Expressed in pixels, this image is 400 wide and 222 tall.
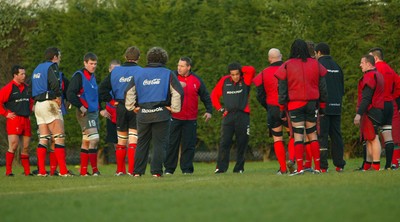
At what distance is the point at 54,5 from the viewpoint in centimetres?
2522

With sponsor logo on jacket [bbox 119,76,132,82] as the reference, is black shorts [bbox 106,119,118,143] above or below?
below

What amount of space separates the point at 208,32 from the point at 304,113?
9.50m

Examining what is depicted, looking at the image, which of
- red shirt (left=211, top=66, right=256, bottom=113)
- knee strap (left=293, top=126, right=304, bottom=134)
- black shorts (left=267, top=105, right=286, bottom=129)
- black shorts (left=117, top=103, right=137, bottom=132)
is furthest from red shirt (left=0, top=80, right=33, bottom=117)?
knee strap (left=293, top=126, right=304, bottom=134)

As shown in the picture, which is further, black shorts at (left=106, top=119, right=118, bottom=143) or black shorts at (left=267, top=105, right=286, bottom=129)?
black shorts at (left=106, top=119, right=118, bottom=143)

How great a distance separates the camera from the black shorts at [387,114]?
1583 centimetres

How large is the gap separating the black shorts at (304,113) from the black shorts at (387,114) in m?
2.30

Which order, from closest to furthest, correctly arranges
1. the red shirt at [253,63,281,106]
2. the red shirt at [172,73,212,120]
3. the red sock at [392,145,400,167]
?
the red shirt at [253,63,281,106], the red sock at [392,145,400,167], the red shirt at [172,73,212,120]

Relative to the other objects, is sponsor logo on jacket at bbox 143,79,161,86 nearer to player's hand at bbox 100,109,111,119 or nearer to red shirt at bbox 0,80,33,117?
player's hand at bbox 100,109,111,119

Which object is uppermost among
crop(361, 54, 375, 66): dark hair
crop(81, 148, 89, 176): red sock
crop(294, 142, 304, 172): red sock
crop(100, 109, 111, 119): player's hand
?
crop(361, 54, 375, 66): dark hair

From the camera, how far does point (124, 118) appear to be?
16250 mm

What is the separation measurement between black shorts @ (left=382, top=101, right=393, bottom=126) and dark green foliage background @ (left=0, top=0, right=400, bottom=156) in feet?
18.5

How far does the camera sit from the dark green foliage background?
2188 centimetres

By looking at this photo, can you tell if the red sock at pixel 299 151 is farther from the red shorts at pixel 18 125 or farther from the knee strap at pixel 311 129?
the red shorts at pixel 18 125

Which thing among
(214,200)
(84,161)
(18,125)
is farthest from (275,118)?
(214,200)
